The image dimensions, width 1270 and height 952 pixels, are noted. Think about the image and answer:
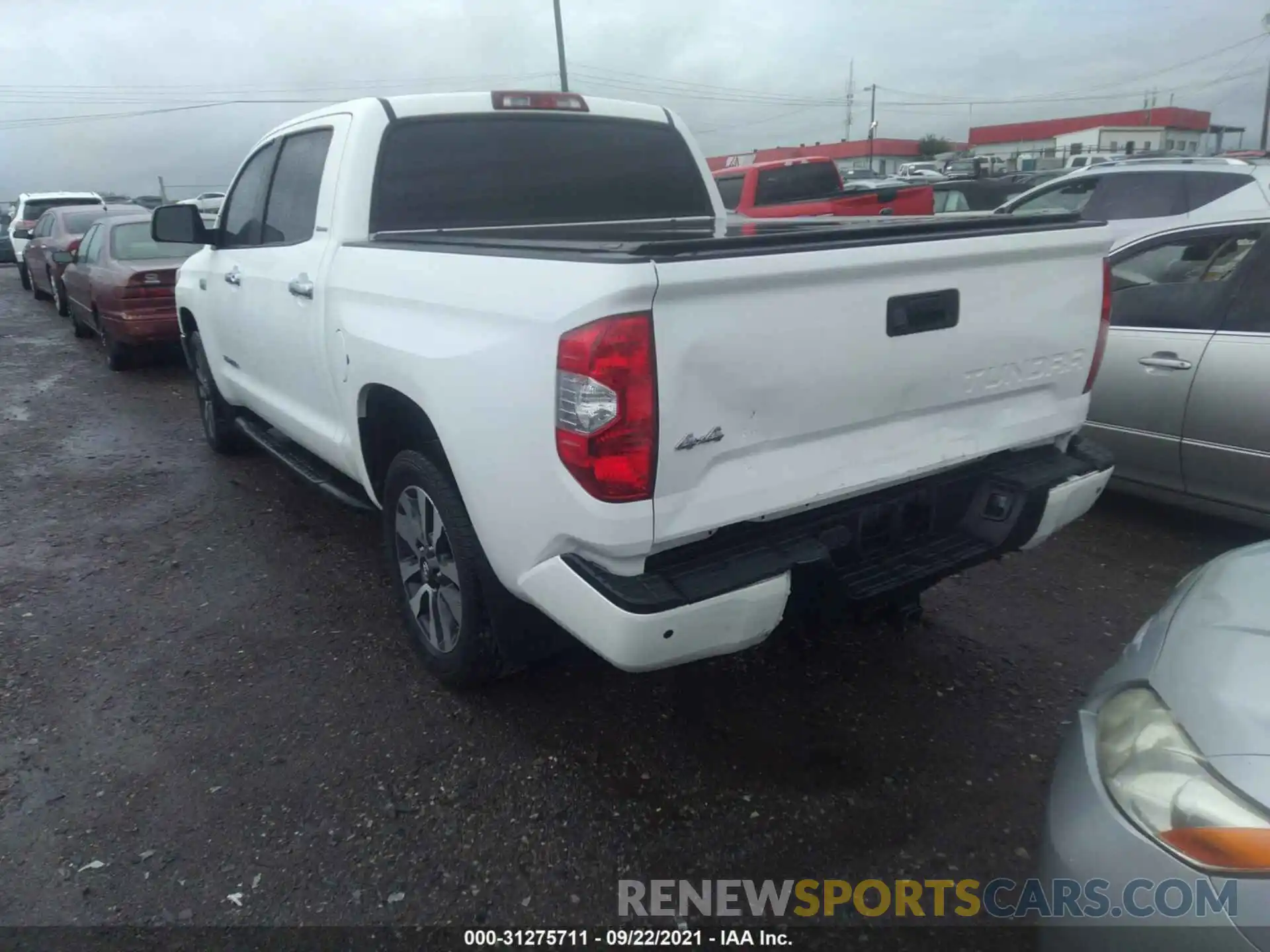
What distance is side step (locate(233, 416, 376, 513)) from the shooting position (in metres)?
4.03

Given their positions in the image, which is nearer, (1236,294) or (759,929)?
(759,929)

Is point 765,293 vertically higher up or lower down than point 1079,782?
higher up

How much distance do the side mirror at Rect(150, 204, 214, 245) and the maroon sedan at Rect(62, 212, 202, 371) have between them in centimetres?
470

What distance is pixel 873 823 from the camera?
2.78 m

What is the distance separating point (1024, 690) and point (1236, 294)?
2325 millimetres

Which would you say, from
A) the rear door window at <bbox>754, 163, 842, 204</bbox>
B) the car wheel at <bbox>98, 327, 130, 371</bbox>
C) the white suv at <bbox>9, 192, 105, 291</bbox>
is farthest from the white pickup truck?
the white suv at <bbox>9, 192, 105, 291</bbox>

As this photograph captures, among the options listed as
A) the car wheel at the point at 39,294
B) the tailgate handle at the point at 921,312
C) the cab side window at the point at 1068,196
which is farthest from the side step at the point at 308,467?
the car wheel at the point at 39,294

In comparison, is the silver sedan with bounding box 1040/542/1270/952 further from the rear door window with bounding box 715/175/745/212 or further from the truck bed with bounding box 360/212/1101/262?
the rear door window with bounding box 715/175/745/212

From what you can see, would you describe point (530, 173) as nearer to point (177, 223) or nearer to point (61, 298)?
point (177, 223)

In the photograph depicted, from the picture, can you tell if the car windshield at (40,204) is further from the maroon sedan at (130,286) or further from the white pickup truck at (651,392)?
the white pickup truck at (651,392)

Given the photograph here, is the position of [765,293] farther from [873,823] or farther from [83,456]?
[83,456]

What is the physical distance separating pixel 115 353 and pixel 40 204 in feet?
45.3

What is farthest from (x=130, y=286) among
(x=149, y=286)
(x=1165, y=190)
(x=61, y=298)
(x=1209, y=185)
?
(x=1209, y=185)

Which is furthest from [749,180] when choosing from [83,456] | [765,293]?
[765,293]
